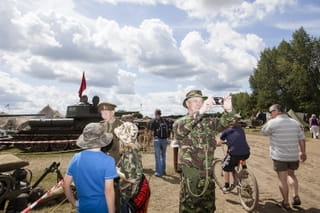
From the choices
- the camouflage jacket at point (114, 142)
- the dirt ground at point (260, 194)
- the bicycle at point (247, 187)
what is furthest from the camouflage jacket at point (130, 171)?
the dirt ground at point (260, 194)

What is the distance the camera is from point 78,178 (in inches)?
125

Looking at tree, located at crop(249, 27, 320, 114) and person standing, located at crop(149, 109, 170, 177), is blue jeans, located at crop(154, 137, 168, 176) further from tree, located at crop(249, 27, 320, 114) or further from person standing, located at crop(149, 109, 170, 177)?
tree, located at crop(249, 27, 320, 114)

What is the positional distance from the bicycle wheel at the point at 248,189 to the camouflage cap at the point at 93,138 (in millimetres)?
3703

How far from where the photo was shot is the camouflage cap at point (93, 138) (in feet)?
10.6

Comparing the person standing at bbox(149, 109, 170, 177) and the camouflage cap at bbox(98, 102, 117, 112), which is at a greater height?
the camouflage cap at bbox(98, 102, 117, 112)

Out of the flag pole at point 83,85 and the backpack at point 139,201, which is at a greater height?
the flag pole at point 83,85

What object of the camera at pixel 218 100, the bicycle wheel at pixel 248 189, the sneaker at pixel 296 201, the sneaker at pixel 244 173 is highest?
the camera at pixel 218 100

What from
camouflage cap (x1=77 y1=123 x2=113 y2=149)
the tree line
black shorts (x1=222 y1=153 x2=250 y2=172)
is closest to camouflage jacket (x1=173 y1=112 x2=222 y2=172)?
camouflage cap (x1=77 y1=123 x2=113 y2=149)

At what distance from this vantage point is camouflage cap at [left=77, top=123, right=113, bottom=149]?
3234mm

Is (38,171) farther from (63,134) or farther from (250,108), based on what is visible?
(250,108)

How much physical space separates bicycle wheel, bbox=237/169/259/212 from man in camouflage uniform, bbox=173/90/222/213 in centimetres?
233

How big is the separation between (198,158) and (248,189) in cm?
292

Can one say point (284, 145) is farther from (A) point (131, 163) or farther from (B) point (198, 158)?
(A) point (131, 163)

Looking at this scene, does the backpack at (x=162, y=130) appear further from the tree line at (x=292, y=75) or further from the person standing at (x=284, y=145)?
the tree line at (x=292, y=75)
